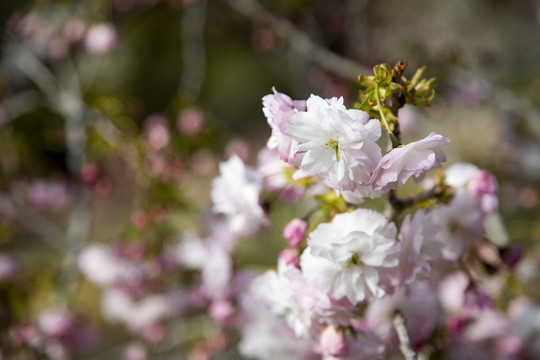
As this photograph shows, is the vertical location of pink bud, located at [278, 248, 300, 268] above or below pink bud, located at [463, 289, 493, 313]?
above

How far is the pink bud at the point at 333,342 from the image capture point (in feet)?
1.75

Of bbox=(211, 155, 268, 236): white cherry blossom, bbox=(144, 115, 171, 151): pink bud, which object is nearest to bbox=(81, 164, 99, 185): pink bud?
bbox=(144, 115, 171, 151): pink bud

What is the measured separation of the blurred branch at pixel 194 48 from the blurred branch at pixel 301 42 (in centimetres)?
16

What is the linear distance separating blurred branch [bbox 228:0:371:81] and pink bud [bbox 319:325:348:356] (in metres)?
1.05

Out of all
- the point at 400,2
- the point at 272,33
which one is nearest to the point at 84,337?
the point at 272,33

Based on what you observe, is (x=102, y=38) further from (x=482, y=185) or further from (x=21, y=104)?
(x=482, y=185)

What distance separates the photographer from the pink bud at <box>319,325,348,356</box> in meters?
0.53

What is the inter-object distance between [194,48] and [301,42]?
44 cm

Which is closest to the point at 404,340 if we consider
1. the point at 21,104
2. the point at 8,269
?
the point at 8,269

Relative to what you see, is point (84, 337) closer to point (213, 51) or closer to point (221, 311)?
point (221, 311)

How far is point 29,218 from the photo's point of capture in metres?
1.59

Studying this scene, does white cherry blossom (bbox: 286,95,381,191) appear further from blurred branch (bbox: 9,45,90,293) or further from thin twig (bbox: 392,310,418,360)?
blurred branch (bbox: 9,45,90,293)

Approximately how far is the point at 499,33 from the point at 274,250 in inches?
124

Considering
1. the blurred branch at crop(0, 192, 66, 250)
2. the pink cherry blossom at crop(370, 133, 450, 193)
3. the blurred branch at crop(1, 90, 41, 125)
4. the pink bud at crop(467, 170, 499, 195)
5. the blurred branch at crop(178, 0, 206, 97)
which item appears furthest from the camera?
the blurred branch at crop(1, 90, 41, 125)
